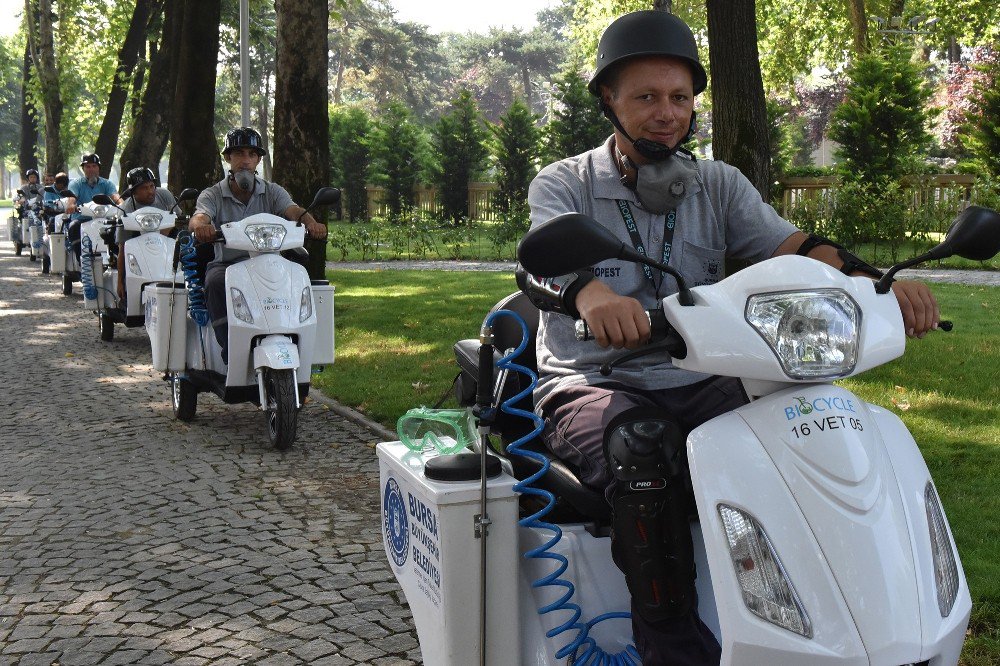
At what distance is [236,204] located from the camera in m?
7.31

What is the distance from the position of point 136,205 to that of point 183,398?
4837 mm

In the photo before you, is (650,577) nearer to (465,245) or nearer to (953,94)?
(465,245)

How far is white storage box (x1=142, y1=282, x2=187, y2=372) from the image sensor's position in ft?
23.5

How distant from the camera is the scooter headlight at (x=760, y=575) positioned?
191 cm

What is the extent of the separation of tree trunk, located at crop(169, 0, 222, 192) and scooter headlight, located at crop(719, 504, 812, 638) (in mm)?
12900

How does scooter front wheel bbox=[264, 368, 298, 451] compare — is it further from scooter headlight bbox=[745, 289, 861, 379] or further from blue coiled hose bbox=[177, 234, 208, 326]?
scooter headlight bbox=[745, 289, 861, 379]

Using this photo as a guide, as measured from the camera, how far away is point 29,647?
3.61 m

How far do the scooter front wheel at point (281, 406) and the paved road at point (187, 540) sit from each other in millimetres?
133

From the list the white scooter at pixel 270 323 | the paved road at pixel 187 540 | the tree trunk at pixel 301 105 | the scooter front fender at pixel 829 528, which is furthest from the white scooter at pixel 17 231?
the scooter front fender at pixel 829 528

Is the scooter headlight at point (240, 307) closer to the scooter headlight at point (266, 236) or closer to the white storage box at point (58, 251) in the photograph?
the scooter headlight at point (266, 236)

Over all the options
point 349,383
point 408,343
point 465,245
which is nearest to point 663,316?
point 349,383

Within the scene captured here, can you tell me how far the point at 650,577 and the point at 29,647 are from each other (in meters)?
2.31

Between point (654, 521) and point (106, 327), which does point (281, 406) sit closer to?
point (654, 521)

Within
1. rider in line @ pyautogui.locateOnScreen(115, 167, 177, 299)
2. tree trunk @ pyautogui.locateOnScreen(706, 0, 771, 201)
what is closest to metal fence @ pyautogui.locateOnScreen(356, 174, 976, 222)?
tree trunk @ pyautogui.locateOnScreen(706, 0, 771, 201)
